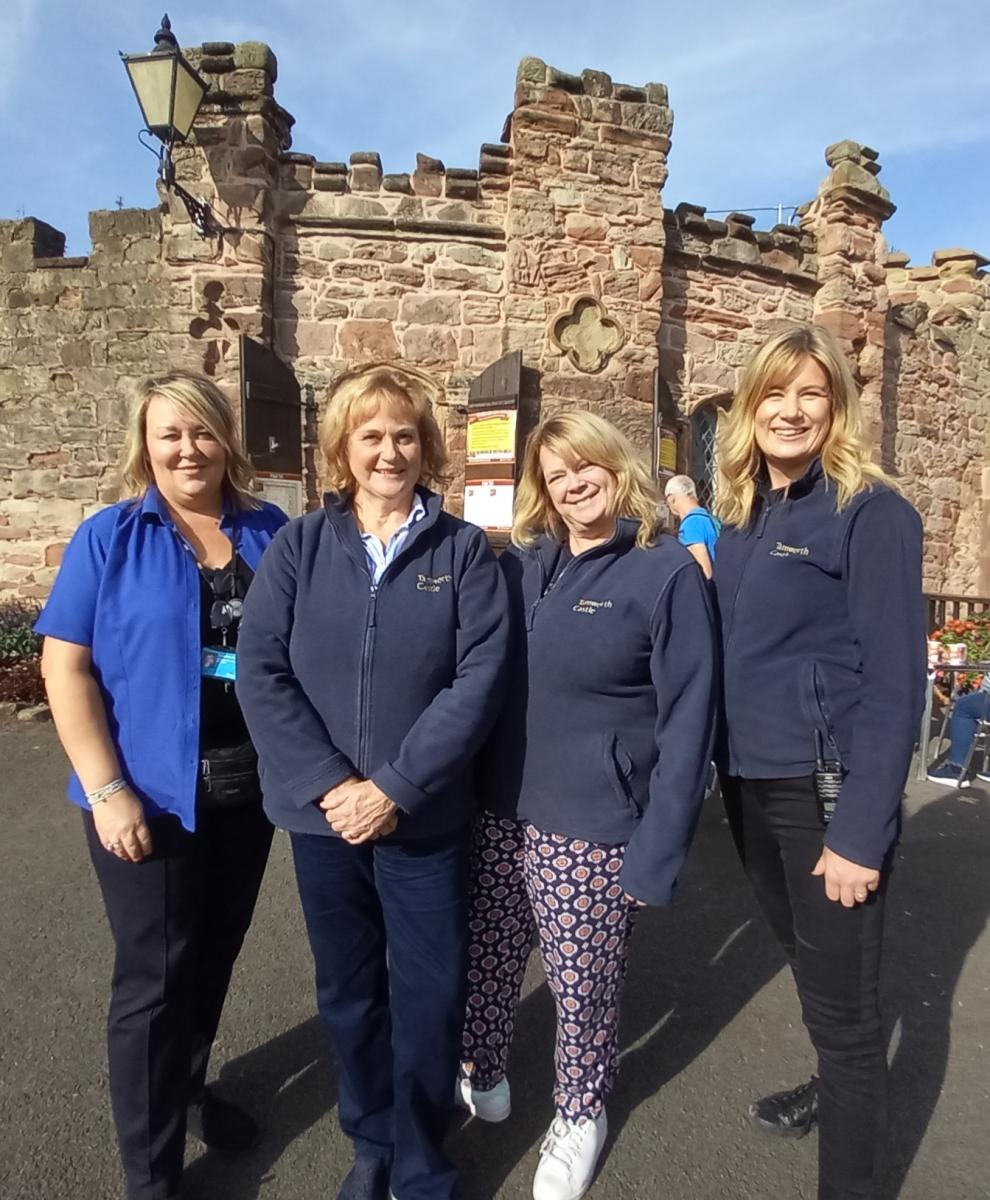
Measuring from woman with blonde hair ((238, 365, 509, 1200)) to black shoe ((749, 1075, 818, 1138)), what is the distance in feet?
3.22

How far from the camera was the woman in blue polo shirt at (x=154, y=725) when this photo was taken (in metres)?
1.82

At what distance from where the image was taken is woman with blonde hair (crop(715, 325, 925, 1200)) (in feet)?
5.58

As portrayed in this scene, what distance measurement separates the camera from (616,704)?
1893mm

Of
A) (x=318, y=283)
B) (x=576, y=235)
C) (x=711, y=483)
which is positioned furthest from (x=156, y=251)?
(x=711, y=483)

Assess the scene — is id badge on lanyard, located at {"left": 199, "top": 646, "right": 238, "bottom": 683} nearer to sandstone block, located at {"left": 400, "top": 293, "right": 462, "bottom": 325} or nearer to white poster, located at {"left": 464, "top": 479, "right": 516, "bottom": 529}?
white poster, located at {"left": 464, "top": 479, "right": 516, "bottom": 529}

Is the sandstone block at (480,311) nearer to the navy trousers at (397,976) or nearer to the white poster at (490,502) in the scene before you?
the white poster at (490,502)

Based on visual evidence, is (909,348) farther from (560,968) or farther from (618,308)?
(560,968)

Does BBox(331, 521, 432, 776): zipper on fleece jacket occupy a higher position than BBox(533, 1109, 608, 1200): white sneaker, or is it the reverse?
BBox(331, 521, 432, 776): zipper on fleece jacket

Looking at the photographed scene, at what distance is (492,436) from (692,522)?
131 inches

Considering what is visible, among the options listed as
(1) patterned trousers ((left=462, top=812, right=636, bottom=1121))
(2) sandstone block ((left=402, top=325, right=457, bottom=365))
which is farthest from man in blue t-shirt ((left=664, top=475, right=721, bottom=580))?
(2) sandstone block ((left=402, top=325, right=457, bottom=365))

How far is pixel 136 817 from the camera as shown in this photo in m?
1.80

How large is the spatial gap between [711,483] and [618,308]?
206 centimetres

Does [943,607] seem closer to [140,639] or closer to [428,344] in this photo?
[428,344]

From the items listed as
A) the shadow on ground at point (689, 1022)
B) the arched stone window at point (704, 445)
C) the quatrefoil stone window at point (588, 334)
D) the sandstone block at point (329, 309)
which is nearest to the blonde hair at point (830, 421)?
the shadow on ground at point (689, 1022)
